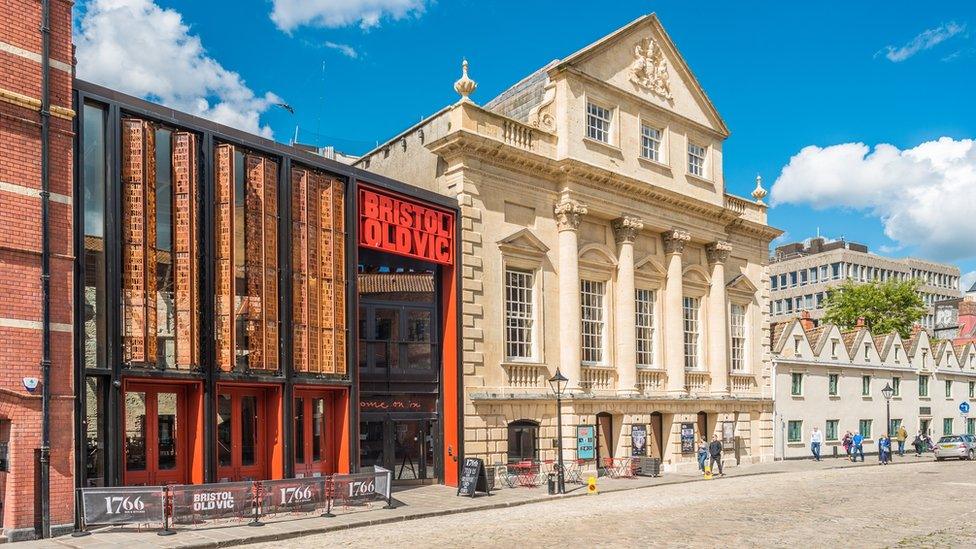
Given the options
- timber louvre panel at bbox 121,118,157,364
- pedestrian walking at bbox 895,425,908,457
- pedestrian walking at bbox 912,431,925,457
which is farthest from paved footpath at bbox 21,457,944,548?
pedestrian walking at bbox 912,431,925,457

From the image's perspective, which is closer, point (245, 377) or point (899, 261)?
point (245, 377)

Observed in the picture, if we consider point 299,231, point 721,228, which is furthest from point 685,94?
point 299,231

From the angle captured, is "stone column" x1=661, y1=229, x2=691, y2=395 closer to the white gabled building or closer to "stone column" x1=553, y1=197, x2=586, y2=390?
"stone column" x1=553, y1=197, x2=586, y2=390

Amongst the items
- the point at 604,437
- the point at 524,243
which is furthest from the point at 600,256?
the point at 604,437

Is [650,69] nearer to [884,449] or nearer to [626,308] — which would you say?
[626,308]

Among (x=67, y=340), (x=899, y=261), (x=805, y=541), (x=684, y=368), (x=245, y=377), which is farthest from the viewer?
(x=899, y=261)

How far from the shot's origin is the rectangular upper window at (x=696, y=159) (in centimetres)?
3744

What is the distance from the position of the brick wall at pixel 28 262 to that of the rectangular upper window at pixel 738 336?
1150 inches

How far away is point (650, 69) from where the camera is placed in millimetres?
35062

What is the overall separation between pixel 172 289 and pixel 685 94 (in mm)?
24231

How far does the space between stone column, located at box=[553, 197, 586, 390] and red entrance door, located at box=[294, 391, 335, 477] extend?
31.0 ft

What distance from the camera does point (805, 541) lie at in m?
16.3

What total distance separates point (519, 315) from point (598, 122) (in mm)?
8283

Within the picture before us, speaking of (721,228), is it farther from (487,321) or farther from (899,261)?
(899,261)
